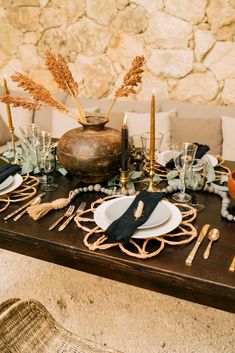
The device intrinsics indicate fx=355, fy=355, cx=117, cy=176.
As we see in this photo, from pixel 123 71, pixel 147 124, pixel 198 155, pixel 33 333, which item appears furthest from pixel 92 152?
pixel 123 71

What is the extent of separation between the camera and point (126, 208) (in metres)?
1.17

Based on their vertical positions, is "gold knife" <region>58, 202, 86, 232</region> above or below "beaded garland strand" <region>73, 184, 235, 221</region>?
below

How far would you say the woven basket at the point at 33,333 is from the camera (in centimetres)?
84

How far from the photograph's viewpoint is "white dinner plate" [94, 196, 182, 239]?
101 cm

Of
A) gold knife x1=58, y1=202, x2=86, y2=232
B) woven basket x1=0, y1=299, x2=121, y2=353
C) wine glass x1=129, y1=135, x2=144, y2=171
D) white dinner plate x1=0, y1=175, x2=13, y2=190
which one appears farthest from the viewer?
wine glass x1=129, y1=135, x2=144, y2=171

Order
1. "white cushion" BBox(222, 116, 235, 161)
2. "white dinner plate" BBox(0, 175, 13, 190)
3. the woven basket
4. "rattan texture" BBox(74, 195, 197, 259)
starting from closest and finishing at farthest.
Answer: the woven basket < "rattan texture" BBox(74, 195, 197, 259) < "white dinner plate" BBox(0, 175, 13, 190) < "white cushion" BBox(222, 116, 235, 161)

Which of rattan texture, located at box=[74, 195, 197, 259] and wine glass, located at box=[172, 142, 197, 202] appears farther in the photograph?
wine glass, located at box=[172, 142, 197, 202]

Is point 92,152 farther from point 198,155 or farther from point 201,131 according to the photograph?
point 201,131

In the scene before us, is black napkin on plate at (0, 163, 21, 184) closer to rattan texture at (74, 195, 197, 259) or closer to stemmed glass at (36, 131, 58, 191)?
stemmed glass at (36, 131, 58, 191)

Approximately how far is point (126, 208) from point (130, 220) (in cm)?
12

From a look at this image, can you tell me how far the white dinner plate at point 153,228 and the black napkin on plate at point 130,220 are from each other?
26mm

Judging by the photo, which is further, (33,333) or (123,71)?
(123,71)

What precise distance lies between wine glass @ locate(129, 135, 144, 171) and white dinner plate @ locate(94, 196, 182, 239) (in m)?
0.38

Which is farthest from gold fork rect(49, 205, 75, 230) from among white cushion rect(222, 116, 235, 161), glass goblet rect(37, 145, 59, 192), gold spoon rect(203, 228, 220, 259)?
white cushion rect(222, 116, 235, 161)
